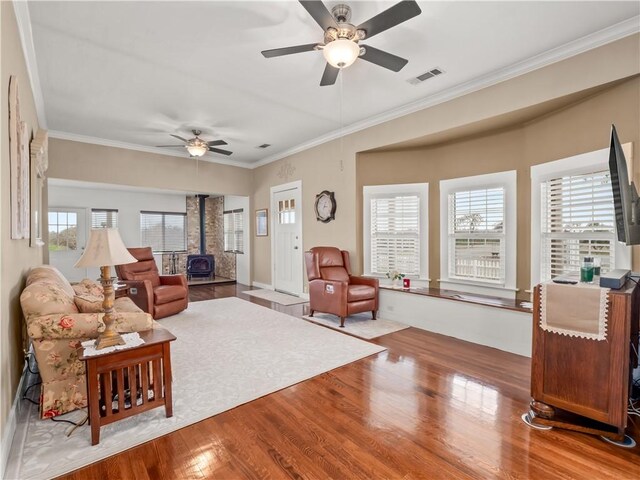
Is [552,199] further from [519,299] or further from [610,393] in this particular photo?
[610,393]

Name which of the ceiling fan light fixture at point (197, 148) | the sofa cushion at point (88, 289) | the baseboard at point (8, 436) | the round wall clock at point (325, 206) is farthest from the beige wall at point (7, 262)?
the round wall clock at point (325, 206)

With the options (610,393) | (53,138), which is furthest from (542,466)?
(53,138)

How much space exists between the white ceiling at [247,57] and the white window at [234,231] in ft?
12.0

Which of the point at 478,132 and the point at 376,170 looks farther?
the point at 376,170

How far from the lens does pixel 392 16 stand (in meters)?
2.12

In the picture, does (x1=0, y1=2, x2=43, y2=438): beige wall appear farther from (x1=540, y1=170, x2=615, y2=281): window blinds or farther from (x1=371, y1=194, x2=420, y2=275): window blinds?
(x1=540, y1=170, x2=615, y2=281): window blinds

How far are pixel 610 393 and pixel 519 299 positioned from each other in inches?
80.7

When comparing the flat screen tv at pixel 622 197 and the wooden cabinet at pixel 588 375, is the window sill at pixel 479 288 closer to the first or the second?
the wooden cabinet at pixel 588 375

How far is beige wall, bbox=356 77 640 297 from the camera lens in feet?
9.25

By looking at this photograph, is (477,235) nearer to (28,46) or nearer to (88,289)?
(88,289)

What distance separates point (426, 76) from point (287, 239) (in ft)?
13.6

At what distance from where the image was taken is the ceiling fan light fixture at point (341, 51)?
7.64 feet

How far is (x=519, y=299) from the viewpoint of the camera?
3875 millimetres

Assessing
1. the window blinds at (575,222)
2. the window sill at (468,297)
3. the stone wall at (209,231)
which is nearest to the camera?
the window blinds at (575,222)
